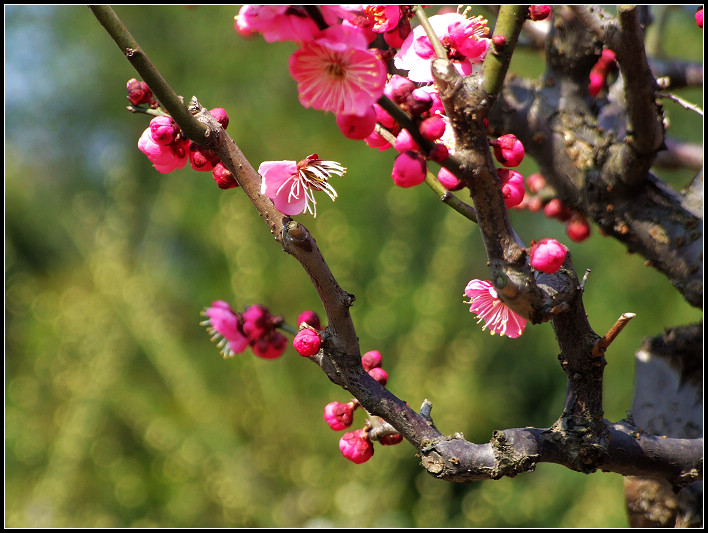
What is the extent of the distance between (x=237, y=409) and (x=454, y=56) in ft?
9.69

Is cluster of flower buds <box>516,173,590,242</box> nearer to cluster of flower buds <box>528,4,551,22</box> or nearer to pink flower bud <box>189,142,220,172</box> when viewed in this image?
cluster of flower buds <box>528,4,551,22</box>

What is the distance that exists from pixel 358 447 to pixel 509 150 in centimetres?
38

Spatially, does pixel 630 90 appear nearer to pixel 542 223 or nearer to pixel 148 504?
pixel 542 223

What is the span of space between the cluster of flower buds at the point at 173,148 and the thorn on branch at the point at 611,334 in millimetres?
418

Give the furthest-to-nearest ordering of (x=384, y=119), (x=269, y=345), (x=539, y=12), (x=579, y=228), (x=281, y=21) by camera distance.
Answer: (x=579, y=228)
(x=269, y=345)
(x=539, y=12)
(x=384, y=119)
(x=281, y=21)

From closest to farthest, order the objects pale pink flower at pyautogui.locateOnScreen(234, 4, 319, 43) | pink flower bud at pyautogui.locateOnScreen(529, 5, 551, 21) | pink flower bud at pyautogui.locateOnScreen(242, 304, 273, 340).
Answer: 1. pale pink flower at pyautogui.locateOnScreen(234, 4, 319, 43)
2. pink flower bud at pyautogui.locateOnScreen(529, 5, 551, 21)
3. pink flower bud at pyautogui.locateOnScreen(242, 304, 273, 340)

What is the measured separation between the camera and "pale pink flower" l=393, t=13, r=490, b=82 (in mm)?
601

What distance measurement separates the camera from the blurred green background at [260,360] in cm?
295

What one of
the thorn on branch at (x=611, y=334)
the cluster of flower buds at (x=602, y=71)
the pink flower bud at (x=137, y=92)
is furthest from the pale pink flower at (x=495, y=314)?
the cluster of flower buds at (x=602, y=71)

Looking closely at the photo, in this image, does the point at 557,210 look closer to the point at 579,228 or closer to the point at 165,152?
the point at 579,228

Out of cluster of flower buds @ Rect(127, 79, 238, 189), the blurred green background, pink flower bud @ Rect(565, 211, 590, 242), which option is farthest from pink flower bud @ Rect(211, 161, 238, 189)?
the blurred green background

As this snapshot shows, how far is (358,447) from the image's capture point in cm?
71

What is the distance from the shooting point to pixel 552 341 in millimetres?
3586

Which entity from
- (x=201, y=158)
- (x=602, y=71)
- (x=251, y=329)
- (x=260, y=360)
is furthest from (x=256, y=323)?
(x=260, y=360)
